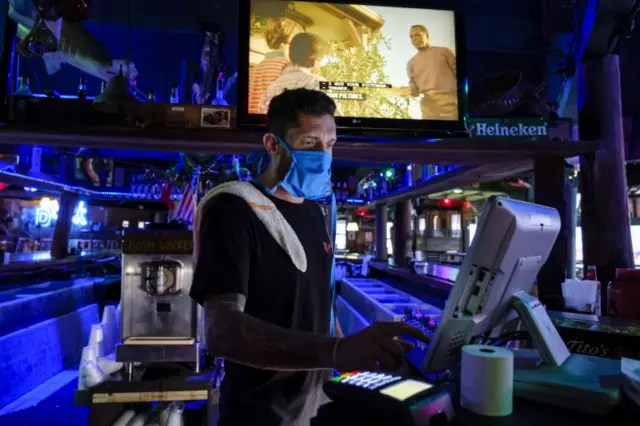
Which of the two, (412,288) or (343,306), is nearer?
(412,288)

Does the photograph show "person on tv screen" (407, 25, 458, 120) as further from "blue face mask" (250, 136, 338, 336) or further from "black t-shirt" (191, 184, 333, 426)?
"black t-shirt" (191, 184, 333, 426)

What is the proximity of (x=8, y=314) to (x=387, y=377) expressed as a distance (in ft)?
16.8

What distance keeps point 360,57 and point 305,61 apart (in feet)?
1.15

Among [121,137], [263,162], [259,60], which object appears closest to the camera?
[263,162]

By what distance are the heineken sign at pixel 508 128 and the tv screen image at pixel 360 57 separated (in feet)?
1.91

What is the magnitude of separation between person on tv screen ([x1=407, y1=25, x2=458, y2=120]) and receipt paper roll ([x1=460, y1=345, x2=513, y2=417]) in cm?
209

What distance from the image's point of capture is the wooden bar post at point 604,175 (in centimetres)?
326

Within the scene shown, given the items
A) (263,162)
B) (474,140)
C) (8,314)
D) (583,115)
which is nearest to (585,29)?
(583,115)

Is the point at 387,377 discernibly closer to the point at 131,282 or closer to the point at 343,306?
the point at 131,282

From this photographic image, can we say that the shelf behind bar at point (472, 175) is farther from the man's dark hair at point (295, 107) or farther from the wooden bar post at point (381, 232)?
the wooden bar post at point (381, 232)

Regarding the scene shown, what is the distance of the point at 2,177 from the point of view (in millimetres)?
5078

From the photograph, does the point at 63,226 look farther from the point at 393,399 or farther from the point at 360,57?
the point at 393,399

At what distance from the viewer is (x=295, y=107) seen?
4.61ft

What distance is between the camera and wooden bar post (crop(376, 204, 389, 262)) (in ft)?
29.5
